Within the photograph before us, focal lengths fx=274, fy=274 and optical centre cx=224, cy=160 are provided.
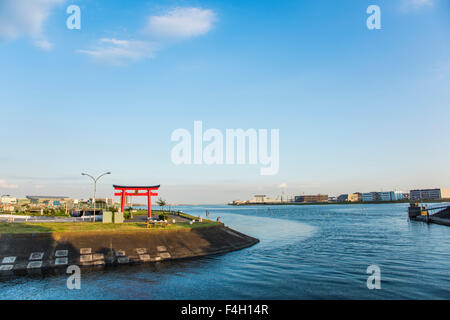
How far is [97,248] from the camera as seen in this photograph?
3541cm

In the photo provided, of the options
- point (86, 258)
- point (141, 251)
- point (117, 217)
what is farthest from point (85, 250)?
point (117, 217)

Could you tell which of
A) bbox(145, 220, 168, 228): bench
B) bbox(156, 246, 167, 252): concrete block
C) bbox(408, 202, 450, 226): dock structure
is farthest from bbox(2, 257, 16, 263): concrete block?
bbox(408, 202, 450, 226): dock structure

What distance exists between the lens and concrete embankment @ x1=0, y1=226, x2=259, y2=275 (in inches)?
1217

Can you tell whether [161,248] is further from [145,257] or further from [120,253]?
[120,253]

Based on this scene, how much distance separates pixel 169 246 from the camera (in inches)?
1556

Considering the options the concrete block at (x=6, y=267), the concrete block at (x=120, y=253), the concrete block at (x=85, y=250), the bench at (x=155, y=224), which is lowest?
the concrete block at (x=120, y=253)

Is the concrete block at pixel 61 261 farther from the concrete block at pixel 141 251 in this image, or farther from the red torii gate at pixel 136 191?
the red torii gate at pixel 136 191

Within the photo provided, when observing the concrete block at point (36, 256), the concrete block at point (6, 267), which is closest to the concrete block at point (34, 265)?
the concrete block at point (36, 256)

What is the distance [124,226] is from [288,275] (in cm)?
2632

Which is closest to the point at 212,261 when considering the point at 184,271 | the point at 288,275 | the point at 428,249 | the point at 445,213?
the point at 184,271

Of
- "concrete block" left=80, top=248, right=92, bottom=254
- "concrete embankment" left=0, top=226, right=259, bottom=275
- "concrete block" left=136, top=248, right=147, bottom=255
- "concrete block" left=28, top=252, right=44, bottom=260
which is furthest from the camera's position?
"concrete block" left=136, top=248, right=147, bottom=255

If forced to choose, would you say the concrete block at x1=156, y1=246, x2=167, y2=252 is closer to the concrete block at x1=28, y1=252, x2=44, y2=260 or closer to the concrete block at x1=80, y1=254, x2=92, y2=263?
the concrete block at x1=80, y1=254, x2=92, y2=263

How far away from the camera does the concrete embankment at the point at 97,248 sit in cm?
3091
